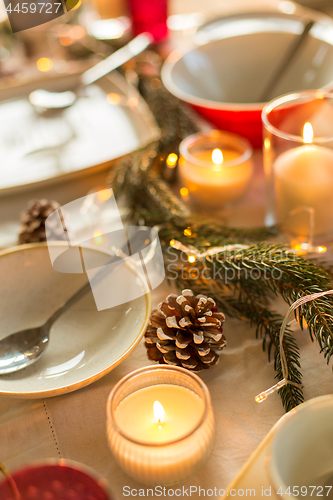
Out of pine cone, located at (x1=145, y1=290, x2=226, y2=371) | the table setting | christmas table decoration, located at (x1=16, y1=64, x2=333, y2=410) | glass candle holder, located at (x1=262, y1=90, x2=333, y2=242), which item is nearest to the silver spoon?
the table setting

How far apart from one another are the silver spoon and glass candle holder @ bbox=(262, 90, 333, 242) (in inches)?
13.9

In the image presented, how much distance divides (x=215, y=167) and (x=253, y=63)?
0.30m

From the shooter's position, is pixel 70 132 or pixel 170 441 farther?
pixel 70 132

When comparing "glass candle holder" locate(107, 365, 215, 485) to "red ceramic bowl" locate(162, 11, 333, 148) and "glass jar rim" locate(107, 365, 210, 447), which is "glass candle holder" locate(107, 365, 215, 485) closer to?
"glass jar rim" locate(107, 365, 210, 447)

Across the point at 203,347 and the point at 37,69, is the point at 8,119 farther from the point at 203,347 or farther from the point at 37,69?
the point at 203,347

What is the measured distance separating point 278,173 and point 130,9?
561 millimetres

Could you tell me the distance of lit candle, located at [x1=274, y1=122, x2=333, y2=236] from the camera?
49 cm

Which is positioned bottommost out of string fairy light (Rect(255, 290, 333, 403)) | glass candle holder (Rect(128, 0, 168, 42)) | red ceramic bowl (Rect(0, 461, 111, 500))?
string fairy light (Rect(255, 290, 333, 403))

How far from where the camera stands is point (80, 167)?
1.99ft

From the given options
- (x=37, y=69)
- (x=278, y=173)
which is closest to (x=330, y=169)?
(x=278, y=173)

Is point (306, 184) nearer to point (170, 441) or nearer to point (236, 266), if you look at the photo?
point (236, 266)

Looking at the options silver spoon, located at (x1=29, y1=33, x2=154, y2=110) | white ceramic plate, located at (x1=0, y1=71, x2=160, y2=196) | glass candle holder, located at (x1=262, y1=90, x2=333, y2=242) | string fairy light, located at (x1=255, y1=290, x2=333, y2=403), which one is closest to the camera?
string fairy light, located at (x1=255, y1=290, x2=333, y2=403)

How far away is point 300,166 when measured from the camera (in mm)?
499

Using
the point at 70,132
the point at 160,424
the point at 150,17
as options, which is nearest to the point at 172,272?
the point at 160,424
